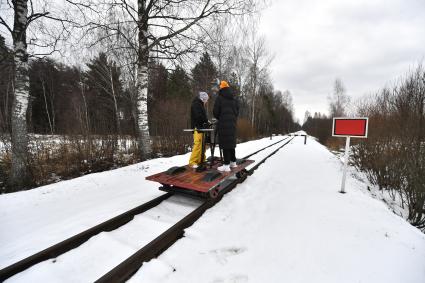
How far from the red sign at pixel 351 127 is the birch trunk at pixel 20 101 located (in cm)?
759

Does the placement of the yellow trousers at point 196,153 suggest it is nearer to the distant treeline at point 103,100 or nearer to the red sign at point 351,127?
the red sign at point 351,127

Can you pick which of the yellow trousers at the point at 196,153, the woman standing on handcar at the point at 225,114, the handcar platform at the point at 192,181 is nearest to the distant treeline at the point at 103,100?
the yellow trousers at the point at 196,153

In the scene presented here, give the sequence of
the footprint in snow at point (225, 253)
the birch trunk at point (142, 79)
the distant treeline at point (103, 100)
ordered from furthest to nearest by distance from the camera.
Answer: the birch trunk at point (142, 79)
the distant treeline at point (103, 100)
the footprint in snow at point (225, 253)

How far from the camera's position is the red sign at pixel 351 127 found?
152 inches

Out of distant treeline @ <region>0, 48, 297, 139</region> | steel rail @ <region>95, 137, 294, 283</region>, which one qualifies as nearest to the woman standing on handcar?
steel rail @ <region>95, 137, 294, 283</region>

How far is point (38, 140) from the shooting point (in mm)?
5645

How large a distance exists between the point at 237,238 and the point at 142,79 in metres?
6.78

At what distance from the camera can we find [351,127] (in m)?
4.00

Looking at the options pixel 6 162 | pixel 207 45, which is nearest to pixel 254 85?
pixel 207 45

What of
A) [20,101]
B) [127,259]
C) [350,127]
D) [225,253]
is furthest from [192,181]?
[20,101]

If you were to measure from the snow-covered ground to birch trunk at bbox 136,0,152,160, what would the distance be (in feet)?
12.2

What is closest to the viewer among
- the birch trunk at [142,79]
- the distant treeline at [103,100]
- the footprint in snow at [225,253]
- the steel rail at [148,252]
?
the steel rail at [148,252]

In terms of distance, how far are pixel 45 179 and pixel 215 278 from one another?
5.69 m

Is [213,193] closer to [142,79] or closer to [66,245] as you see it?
[66,245]
